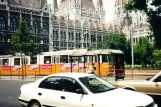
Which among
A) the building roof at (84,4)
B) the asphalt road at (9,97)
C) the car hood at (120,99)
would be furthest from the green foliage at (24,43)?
the building roof at (84,4)

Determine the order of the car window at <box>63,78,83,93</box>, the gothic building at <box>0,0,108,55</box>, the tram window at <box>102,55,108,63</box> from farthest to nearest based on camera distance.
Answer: the gothic building at <box>0,0,108,55</box> → the tram window at <box>102,55,108,63</box> → the car window at <box>63,78,83,93</box>

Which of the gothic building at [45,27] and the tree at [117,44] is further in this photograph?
the tree at [117,44]

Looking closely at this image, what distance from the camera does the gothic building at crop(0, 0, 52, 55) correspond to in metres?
69.8

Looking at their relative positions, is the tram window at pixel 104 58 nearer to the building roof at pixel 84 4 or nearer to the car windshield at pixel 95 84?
the car windshield at pixel 95 84

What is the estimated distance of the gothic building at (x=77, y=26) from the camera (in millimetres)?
92081

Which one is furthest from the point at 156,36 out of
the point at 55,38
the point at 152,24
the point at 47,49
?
the point at 55,38

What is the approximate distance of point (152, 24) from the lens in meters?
18.7

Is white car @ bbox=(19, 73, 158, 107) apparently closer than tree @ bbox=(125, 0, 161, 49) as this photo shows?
Yes

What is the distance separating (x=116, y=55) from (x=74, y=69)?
7166mm

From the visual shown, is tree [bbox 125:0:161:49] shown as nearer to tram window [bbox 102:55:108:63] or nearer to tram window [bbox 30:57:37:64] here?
tram window [bbox 102:55:108:63]

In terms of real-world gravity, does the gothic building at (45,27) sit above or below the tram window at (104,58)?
above

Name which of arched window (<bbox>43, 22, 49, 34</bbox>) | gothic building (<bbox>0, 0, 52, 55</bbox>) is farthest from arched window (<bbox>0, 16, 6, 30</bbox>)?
arched window (<bbox>43, 22, 49, 34</bbox>)

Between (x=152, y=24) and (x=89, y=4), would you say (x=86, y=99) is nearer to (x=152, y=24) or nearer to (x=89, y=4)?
(x=152, y=24)

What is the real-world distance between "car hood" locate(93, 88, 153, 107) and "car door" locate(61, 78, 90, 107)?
355 millimetres
